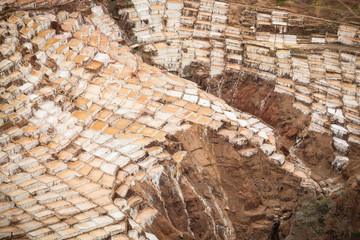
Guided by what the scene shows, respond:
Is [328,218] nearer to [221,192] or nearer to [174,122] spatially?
[221,192]

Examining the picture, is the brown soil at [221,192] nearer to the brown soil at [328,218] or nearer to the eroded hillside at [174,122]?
the eroded hillside at [174,122]

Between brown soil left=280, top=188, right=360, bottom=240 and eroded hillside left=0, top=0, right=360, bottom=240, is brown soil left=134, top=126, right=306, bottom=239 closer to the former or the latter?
eroded hillside left=0, top=0, right=360, bottom=240

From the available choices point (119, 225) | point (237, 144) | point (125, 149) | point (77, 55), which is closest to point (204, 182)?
point (237, 144)

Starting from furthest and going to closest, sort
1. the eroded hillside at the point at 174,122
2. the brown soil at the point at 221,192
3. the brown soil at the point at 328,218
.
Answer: the brown soil at the point at 221,192 < the brown soil at the point at 328,218 < the eroded hillside at the point at 174,122

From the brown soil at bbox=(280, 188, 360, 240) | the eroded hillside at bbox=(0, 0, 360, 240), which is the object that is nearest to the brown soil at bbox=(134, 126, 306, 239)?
the eroded hillside at bbox=(0, 0, 360, 240)

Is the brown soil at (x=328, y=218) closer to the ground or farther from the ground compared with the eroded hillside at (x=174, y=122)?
closer to the ground

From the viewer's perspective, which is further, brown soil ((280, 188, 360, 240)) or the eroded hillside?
brown soil ((280, 188, 360, 240))

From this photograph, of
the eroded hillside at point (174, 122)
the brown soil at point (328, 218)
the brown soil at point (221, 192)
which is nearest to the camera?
the eroded hillside at point (174, 122)

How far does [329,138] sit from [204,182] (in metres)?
2.58

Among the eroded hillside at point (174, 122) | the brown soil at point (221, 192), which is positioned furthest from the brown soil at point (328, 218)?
the brown soil at point (221, 192)

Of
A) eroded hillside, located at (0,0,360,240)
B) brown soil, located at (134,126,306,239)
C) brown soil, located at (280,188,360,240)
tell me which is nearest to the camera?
eroded hillside, located at (0,0,360,240)

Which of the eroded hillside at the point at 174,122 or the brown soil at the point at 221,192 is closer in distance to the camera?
the eroded hillside at the point at 174,122

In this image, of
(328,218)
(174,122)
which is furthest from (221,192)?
(328,218)

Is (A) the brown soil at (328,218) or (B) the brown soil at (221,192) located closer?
(A) the brown soil at (328,218)
